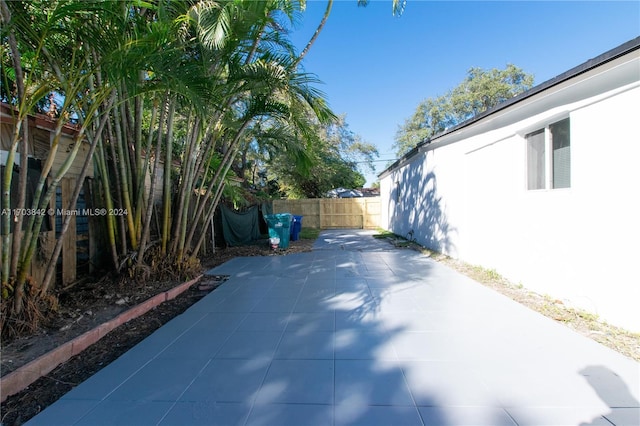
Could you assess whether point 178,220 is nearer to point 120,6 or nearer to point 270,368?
point 120,6

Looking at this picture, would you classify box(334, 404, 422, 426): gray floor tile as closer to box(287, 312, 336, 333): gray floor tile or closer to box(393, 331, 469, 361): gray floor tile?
box(393, 331, 469, 361): gray floor tile

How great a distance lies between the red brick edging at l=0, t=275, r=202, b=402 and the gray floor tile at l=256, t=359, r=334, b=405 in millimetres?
1932

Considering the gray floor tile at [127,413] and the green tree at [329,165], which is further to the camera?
the green tree at [329,165]

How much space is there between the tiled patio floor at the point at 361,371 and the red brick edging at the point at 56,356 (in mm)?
476

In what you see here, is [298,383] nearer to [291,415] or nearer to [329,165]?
[291,415]

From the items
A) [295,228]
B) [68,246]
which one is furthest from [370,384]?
[295,228]

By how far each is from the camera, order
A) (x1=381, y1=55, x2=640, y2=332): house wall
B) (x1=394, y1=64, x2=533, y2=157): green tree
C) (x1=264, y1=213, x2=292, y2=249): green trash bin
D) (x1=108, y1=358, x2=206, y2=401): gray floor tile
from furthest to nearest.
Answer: (x1=394, y1=64, x2=533, y2=157): green tree, (x1=264, y1=213, x2=292, y2=249): green trash bin, (x1=381, y1=55, x2=640, y2=332): house wall, (x1=108, y1=358, x2=206, y2=401): gray floor tile

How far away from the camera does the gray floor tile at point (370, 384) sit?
2.05 m

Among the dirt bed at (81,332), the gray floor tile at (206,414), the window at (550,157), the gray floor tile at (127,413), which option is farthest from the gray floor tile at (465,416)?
the window at (550,157)

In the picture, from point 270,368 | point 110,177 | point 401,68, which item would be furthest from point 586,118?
point 401,68

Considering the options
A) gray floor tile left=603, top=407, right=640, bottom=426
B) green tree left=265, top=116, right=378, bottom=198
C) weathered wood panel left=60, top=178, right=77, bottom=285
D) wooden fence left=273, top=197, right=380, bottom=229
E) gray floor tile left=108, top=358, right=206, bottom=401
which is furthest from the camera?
green tree left=265, top=116, right=378, bottom=198

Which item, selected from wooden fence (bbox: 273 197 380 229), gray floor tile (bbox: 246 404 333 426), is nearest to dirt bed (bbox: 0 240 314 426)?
gray floor tile (bbox: 246 404 333 426)

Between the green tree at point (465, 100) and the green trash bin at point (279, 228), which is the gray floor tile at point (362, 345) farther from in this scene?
the green tree at point (465, 100)

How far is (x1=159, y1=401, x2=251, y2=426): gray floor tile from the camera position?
6.09 feet
